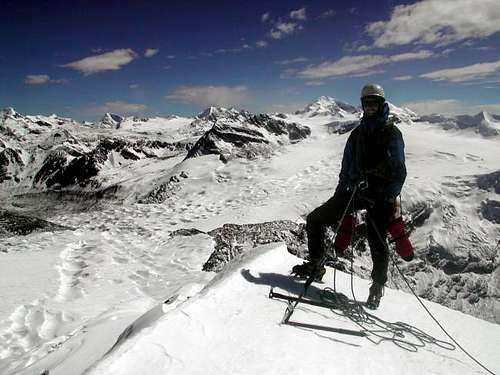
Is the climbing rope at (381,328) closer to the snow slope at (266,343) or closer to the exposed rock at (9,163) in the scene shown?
the snow slope at (266,343)

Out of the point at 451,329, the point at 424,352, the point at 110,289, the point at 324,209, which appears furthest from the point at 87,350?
the point at 110,289

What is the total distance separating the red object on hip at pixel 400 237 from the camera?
5512mm

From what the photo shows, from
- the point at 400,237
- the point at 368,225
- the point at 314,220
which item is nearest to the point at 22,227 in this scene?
the point at 314,220

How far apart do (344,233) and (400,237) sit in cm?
83

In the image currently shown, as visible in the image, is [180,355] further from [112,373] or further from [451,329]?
[451,329]

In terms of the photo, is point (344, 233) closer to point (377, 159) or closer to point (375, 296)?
point (375, 296)

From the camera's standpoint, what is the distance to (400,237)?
5.51 meters

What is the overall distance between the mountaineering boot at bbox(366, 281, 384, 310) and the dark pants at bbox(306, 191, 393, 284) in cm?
7

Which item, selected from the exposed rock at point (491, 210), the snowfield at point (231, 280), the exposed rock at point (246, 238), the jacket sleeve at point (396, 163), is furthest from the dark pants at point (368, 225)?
the exposed rock at point (491, 210)

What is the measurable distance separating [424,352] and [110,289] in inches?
375

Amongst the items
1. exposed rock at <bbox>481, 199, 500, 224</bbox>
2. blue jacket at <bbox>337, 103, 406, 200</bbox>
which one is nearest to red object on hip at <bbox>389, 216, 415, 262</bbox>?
blue jacket at <bbox>337, 103, 406, 200</bbox>

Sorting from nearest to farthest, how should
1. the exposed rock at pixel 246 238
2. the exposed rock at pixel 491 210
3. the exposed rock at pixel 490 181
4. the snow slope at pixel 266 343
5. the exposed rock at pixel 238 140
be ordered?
the snow slope at pixel 266 343
the exposed rock at pixel 246 238
the exposed rock at pixel 491 210
the exposed rock at pixel 490 181
the exposed rock at pixel 238 140

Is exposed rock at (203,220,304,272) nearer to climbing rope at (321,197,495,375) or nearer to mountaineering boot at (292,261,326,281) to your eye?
mountaineering boot at (292,261,326,281)

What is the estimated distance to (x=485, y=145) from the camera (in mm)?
39312
